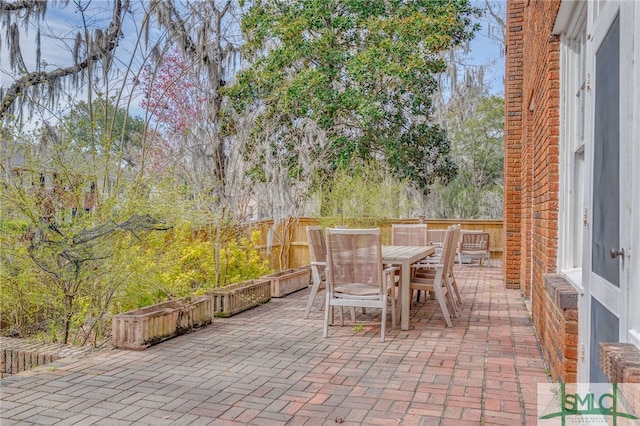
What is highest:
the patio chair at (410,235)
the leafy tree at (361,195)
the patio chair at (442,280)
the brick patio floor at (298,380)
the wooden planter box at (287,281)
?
the leafy tree at (361,195)

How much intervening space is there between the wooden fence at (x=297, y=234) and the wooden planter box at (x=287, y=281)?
18.8 inches

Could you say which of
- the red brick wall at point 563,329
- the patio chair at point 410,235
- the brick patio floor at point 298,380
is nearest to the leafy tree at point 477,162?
the patio chair at point 410,235

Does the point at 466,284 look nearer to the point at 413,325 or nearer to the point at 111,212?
the point at 413,325

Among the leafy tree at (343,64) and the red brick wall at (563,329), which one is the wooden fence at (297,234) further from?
the red brick wall at (563,329)

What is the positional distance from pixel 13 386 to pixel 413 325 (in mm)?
3599

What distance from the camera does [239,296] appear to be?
5918 millimetres

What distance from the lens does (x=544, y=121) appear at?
3.92 metres

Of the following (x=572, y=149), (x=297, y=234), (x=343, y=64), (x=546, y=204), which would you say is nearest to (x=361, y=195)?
(x=297, y=234)

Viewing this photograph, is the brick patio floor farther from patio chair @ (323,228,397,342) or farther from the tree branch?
the tree branch

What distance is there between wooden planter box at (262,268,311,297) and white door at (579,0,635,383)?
4.95 meters

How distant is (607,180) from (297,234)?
408 inches

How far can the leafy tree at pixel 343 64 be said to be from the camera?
11508 millimetres

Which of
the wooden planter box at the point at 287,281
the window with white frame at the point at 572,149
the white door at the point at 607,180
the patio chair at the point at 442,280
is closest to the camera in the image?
the white door at the point at 607,180

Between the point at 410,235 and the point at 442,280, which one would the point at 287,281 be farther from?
the point at 442,280
